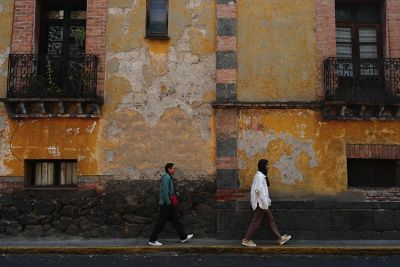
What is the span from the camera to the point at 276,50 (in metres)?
10.2

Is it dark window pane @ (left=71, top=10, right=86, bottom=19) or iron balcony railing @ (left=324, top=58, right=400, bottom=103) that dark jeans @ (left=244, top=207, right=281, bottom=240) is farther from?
dark window pane @ (left=71, top=10, right=86, bottom=19)

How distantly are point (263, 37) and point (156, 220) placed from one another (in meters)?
5.09

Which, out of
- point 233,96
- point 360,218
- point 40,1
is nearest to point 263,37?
point 233,96

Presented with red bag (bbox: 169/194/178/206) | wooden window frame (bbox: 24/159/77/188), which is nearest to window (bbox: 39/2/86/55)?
wooden window frame (bbox: 24/159/77/188)

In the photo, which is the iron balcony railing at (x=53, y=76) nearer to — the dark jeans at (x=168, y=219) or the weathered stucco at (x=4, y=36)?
the weathered stucco at (x=4, y=36)

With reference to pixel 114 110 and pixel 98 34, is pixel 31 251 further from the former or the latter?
pixel 98 34

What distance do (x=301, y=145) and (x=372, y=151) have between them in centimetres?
165

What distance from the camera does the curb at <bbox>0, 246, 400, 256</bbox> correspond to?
8.38 metres

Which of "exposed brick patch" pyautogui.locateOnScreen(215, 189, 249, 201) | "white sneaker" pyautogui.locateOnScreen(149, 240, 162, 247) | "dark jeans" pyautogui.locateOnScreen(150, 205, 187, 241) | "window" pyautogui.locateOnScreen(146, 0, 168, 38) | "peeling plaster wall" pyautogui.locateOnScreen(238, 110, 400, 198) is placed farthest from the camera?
"window" pyautogui.locateOnScreen(146, 0, 168, 38)

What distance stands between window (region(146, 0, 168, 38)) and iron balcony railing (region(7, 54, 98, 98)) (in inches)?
61.1

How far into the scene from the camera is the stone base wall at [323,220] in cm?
948

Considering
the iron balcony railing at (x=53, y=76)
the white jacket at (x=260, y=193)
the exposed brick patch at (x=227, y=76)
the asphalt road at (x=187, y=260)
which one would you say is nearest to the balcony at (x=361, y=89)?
the exposed brick patch at (x=227, y=76)

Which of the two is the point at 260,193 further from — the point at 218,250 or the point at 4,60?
the point at 4,60

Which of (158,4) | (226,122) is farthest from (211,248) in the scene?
(158,4)
